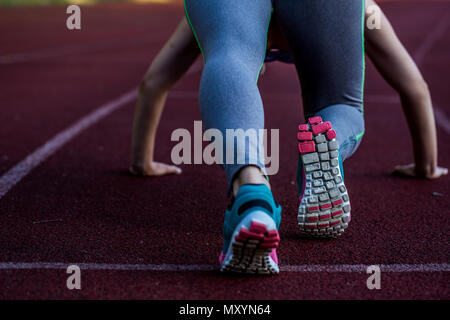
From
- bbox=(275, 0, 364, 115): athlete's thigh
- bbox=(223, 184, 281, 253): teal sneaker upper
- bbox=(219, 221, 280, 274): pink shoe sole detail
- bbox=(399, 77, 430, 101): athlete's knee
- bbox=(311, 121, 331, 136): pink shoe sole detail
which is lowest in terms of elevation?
bbox=(219, 221, 280, 274): pink shoe sole detail

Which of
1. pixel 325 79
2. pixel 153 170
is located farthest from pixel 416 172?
pixel 153 170

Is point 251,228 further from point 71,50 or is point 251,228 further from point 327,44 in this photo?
point 71,50

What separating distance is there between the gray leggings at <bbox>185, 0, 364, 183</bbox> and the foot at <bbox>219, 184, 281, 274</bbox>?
0.10 m

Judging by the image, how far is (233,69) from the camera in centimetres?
201

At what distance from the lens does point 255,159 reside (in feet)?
6.38

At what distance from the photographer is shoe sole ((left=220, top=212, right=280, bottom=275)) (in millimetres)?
1841

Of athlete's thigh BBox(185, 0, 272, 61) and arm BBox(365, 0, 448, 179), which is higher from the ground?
arm BBox(365, 0, 448, 179)

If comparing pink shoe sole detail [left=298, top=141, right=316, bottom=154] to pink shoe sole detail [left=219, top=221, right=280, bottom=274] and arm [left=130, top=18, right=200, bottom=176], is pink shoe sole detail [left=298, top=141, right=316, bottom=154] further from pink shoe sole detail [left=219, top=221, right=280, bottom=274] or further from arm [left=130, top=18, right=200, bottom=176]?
arm [left=130, top=18, right=200, bottom=176]

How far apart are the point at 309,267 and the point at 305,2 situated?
3.23ft

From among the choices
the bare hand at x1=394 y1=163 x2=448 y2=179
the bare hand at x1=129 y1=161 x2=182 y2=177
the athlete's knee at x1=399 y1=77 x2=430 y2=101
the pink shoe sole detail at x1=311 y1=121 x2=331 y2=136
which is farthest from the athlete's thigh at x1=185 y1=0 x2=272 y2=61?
the bare hand at x1=394 y1=163 x2=448 y2=179

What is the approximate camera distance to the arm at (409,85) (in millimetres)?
2963

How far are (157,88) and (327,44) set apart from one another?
1.30m

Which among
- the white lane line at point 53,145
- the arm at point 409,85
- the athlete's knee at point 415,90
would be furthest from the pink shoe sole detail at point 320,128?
the white lane line at point 53,145
